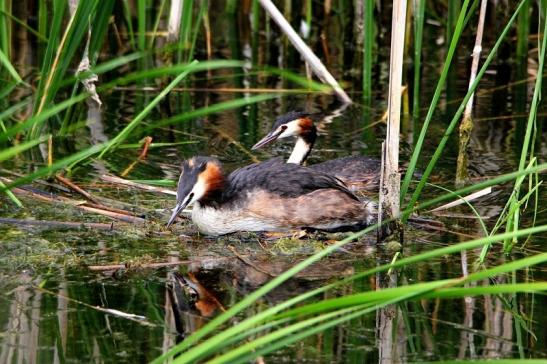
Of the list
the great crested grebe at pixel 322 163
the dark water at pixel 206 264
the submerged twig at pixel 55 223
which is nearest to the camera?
the dark water at pixel 206 264

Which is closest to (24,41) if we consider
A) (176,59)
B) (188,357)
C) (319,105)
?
(176,59)

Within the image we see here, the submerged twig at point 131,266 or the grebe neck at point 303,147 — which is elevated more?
the grebe neck at point 303,147

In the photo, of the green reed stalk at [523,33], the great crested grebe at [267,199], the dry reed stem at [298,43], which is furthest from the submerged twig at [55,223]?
the green reed stalk at [523,33]

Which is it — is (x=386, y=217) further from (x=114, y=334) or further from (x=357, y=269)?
(x=114, y=334)

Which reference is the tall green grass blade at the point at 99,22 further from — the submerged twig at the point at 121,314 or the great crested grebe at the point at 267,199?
the submerged twig at the point at 121,314

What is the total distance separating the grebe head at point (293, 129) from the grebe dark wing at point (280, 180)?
1.36 metres

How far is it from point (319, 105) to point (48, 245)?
4.28m

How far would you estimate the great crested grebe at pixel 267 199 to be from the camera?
5930mm

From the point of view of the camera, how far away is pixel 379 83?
9992 millimetres

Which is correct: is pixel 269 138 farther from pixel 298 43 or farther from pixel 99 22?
pixel 99 22

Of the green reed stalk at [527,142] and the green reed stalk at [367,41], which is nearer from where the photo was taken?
the green reed stalk at [527,142]

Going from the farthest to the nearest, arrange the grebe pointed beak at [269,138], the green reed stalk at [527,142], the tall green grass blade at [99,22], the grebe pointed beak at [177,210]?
the grebe pointed beak at [269,138] → the grebe pointed beak at [177,210] → the tall green grass blade at [99,22] → the green reed stalk at [527,142]

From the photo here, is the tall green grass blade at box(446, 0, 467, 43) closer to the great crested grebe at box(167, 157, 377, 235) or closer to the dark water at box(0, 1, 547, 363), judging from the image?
the dark water at box(0, 1, 547, 363)

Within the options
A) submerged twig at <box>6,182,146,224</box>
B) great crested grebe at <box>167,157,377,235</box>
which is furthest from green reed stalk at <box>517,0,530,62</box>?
submerged twig at <box>6,182,146,224</box>
